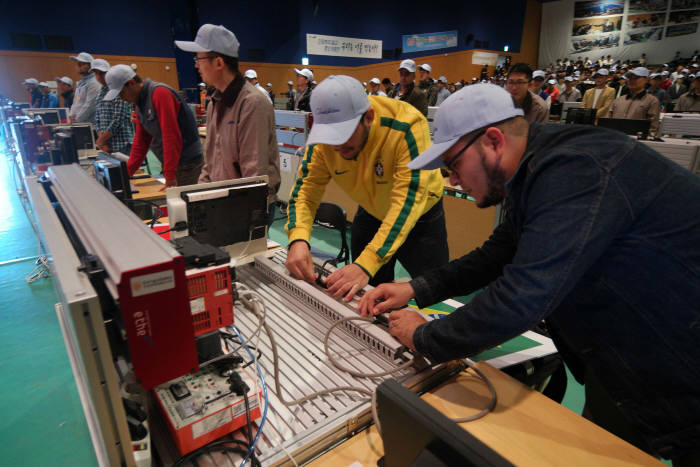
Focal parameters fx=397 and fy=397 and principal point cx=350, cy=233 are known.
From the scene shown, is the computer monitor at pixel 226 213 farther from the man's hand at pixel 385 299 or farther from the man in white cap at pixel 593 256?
the man in white cap at pixel 593 256

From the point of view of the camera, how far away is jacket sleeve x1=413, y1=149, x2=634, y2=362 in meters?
0.71

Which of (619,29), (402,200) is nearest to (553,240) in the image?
(402,200)

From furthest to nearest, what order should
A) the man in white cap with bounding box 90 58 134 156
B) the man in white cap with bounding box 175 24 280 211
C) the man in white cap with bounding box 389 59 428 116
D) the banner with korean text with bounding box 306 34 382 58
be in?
the banner with korean text with bounding box 306 34 382 58, the man in white cap with bounding box 389 59 428 116, the man in white cap with bounding box 90 58 134 156, the man in white cap with bounding box 175 24 280 211

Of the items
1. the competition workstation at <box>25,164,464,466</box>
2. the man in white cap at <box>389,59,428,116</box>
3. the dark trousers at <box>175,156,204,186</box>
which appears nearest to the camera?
the competition workstation at <box>25,164,464,466</box>

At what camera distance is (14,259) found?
11.8 ft

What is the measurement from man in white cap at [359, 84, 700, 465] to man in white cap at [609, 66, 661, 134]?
592cm

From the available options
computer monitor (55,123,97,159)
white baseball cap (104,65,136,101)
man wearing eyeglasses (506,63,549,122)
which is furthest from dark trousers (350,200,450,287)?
computer monitor (55,123,97,159)

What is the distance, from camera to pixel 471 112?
0.86 m

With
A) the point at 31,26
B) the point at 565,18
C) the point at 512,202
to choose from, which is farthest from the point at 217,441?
the point at 565,18

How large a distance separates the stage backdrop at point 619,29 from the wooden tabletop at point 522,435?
→ 2057 cm

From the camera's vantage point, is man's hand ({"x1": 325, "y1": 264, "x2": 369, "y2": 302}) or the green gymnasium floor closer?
man's hand ({"x1": 325, "y1": 264, "x2": 369, "y2": 302})

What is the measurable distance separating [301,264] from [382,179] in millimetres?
482

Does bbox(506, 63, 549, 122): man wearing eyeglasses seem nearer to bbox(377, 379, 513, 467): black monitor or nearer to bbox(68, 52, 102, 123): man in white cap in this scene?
bbox(377, 379, 513, 467): black monitor

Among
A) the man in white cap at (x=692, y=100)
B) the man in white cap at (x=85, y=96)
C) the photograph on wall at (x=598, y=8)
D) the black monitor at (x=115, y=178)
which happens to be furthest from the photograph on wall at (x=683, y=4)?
the black monitor at (x=115, y=178)
